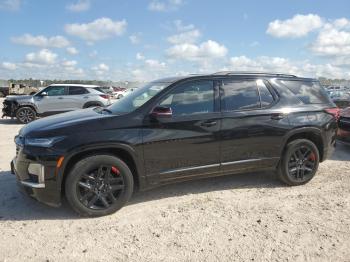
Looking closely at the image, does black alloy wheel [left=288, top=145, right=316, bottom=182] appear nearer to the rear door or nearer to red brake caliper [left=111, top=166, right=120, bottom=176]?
the rear door

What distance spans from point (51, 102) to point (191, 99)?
36.2ft

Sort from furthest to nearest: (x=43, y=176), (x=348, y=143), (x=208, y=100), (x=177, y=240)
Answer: (x=348, y=143) < (x=208, y=100) < (x=43, y=176) < (x=177, y=240)

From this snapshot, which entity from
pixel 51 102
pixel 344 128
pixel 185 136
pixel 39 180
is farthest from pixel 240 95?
pixel 51 102

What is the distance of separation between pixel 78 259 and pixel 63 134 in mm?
1474

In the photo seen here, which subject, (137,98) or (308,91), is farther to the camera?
(308,91)

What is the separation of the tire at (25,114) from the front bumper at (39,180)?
10700 mm

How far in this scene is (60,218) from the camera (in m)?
4.52

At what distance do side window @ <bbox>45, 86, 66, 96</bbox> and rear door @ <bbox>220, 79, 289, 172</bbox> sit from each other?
36.0 feet

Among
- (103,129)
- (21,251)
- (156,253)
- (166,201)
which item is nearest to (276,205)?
(166,201)

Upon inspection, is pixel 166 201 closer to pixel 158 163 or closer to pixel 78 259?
pixel 158 163

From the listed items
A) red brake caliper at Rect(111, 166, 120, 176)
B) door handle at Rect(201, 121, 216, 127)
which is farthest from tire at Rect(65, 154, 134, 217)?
door handle at Rect(201, 121, 216, 127)

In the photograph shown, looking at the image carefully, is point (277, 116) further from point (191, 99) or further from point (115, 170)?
point (115, 170)

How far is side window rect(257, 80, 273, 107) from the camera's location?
17.8 feet

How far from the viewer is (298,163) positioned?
5.73 m
